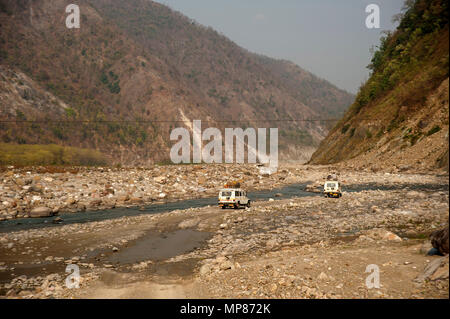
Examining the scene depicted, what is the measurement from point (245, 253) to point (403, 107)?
48.0 meters

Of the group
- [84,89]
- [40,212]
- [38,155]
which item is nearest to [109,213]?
[40,212]

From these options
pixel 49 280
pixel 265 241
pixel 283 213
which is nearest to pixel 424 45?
pixel 283 213

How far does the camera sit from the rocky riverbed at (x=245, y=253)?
988 centimetres

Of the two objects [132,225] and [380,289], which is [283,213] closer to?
[132,225]

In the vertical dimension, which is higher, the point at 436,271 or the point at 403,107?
the point at 403,107

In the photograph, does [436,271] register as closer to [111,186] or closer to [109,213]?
[109,213]

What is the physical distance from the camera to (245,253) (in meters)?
15.5

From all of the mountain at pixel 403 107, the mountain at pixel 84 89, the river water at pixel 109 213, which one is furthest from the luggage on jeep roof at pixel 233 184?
the mountain at pixel 84 89

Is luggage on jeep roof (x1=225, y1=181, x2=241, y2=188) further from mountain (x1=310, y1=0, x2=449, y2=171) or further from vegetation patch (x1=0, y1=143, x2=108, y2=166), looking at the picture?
vegetation patch (x1=0, y1=143, x2=108, y2=166)

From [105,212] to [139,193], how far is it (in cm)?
833

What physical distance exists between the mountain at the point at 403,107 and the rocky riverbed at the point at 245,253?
43.9 feet

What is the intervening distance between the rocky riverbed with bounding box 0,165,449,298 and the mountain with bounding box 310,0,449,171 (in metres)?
13.4

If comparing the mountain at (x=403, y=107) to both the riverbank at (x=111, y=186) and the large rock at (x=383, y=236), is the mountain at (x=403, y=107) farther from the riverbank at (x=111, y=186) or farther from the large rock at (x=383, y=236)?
the large rock at (x=383, y=236)

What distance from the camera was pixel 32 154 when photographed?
59.3m
